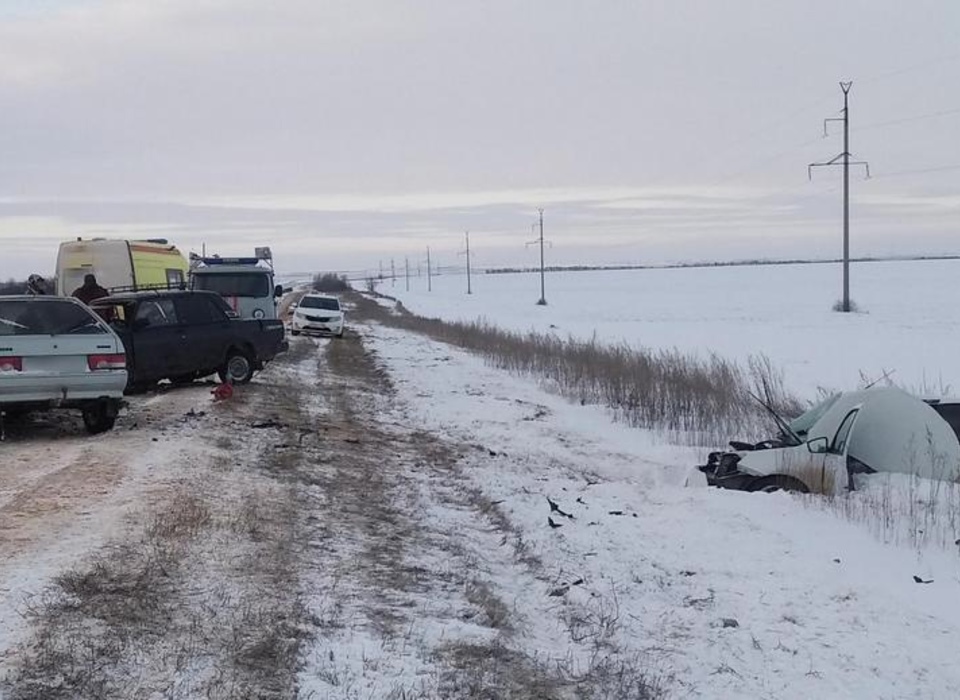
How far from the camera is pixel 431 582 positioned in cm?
663

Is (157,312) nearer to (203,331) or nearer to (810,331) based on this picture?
(203,331)

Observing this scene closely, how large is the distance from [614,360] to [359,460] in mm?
10276

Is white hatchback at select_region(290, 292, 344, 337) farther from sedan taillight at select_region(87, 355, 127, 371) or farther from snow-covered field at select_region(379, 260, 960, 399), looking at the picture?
sedan taillight at select_region(87, 355, 127, 371)

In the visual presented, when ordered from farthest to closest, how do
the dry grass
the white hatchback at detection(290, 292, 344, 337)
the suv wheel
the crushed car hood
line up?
the white hatchback at detection(290, 292, 344, 337), the suv wheel, the dry grass, the crushed car hood

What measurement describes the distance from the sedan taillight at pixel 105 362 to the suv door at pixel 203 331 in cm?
486

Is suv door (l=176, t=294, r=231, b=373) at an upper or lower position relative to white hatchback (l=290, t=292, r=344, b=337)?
upper

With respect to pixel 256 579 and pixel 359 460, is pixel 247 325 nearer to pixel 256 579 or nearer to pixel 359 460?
pixel 359 460

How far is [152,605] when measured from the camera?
566 centimetres

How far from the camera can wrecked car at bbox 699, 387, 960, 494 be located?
941 cm

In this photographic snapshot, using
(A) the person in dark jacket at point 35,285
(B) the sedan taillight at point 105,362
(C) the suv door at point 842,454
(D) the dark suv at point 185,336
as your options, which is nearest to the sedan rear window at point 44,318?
(B) the sedan taillight at point 105,362

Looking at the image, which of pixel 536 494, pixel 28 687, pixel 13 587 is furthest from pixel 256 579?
pixel 536 494

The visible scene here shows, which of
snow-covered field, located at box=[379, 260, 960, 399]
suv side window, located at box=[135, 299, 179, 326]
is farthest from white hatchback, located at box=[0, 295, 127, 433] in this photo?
snow-covered field, located at box=[379, 260, 960, 399]

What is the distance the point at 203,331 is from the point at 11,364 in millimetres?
6001

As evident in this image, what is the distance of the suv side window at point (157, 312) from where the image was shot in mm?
15953
